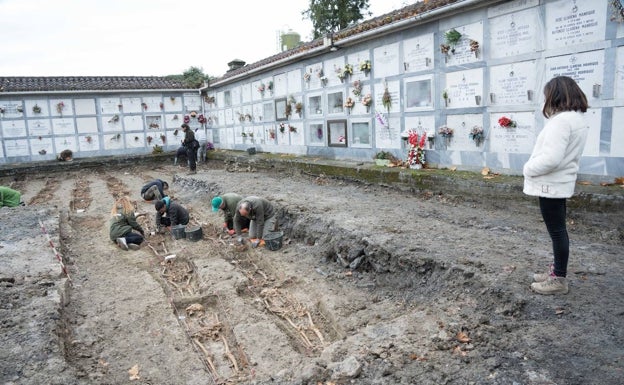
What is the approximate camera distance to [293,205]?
830cm

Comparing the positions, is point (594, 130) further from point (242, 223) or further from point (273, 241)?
point (242, 223)

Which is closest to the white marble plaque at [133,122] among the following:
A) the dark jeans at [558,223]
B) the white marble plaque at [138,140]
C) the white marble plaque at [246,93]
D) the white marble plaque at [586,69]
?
the white marble plaque at [138,140]

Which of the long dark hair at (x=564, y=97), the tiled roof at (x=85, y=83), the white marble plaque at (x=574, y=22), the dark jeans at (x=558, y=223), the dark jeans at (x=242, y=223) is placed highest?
the tiled roof at (x=85, y=83)

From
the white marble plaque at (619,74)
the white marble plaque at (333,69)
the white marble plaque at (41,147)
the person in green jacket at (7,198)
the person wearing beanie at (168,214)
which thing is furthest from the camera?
the white marble plaque at (41,147)

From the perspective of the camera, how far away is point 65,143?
18922 mm

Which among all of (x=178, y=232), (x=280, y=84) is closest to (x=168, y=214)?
(x=178, y=232)

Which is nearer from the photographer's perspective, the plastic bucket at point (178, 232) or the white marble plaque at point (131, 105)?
the plastic bucket at point (178, 232)

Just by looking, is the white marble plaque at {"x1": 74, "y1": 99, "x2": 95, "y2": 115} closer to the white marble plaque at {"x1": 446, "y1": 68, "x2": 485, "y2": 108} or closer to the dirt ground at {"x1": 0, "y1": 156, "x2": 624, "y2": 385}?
the dirt ground at {"x1": 0, "y1": 156, "x2": 624, "y2": 385}

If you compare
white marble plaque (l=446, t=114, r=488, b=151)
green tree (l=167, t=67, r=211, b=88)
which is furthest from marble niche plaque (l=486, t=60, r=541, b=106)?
green tree (l=167, t=67, r=211, b=88)

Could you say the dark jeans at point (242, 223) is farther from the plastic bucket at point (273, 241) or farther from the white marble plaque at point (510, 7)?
the white marble plaque at point (510, 7)

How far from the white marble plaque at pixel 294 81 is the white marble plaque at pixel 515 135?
6.99 metres

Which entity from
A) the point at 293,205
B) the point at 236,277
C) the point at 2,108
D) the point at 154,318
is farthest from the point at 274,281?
the point at 2,108

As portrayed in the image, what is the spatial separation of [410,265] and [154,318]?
2995 millimetres

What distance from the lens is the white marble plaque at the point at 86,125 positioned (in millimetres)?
19078
